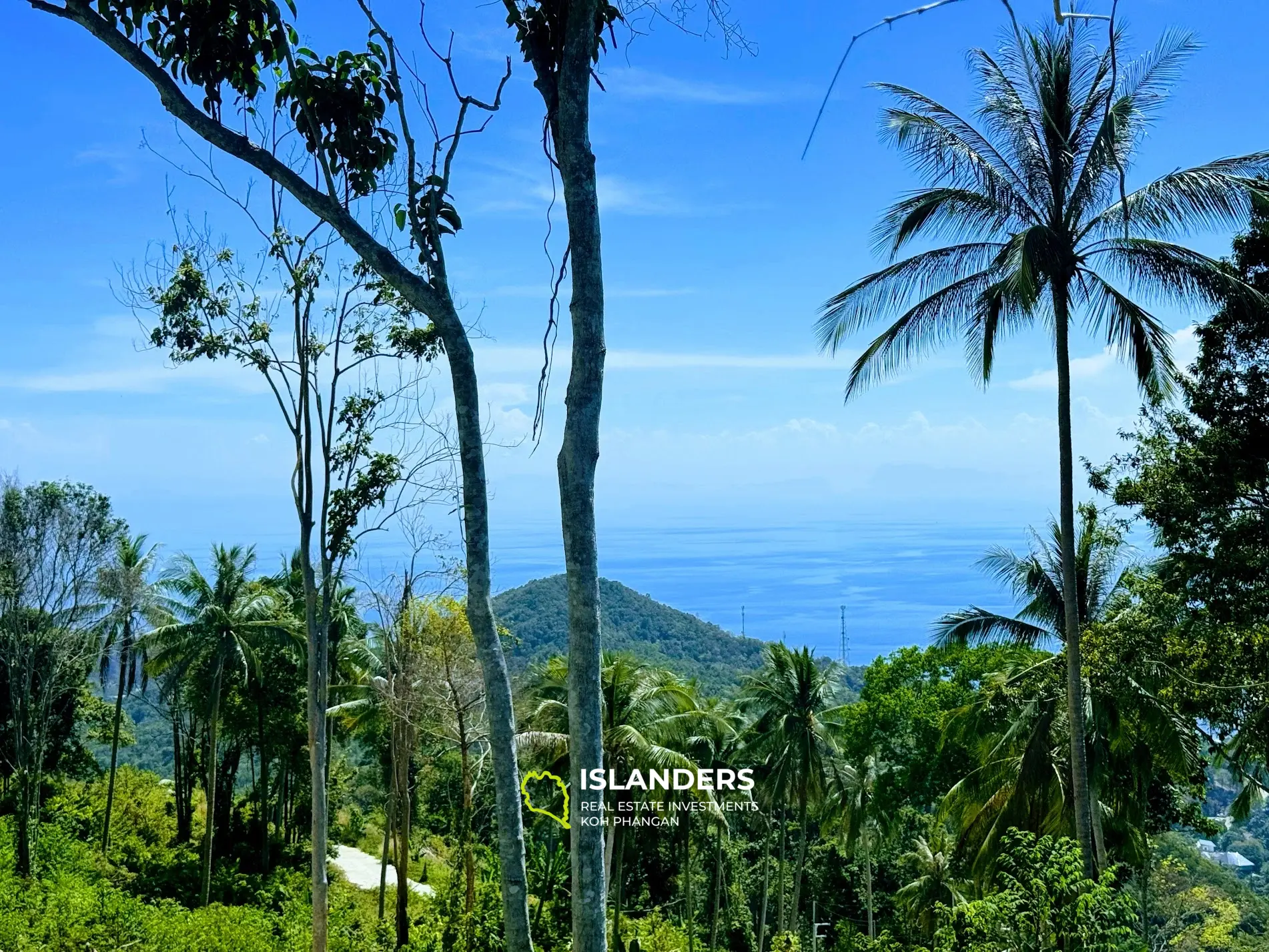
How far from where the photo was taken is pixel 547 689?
14.4 metres

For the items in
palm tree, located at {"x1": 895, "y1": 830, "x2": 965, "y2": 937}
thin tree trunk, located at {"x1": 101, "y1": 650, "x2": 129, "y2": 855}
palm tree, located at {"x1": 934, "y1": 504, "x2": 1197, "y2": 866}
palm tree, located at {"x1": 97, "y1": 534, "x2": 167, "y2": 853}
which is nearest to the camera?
palm tree, located at {"x1": 934, "y1": 504, "x2": 1197, "y2": 866}

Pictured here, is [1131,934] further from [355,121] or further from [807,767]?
[807,767]

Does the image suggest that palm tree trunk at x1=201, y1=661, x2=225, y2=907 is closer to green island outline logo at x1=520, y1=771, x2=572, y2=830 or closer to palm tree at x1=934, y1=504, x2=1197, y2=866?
green island outline logo at x1=520, y1=771, x2=572, y2=830

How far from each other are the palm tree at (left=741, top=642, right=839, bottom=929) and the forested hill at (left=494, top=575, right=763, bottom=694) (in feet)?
82.4

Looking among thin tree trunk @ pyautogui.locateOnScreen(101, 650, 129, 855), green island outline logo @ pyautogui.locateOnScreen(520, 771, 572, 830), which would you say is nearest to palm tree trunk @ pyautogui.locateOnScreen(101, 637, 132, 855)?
thin tree trunk @ pyautogui.locateOnScreen(101, 650, 129, 855)

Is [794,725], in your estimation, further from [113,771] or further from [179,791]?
[179,791]

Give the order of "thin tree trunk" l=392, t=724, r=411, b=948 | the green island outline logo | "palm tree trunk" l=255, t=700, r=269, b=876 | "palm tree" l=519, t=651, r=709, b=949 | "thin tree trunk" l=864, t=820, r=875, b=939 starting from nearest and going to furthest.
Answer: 1. the green island outline logo
2. "palm tree" l=519, t=651, r=709, b=949
3. "thin tree trunk" l=392, t=724, r=411, b=948
4. "palm tree trunk" l=255, t=700, r=269, b=876
5. "thin tree trunk" l=864, t=820, r=875, b=939

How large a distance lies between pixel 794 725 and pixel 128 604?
13.1m

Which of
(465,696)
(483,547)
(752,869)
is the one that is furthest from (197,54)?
(752,869)

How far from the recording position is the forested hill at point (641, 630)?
49656 millimetres

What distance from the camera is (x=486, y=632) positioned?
3619mm

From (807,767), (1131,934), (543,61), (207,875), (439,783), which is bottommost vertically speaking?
(439,783)

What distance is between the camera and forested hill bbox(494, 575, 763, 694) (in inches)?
1955

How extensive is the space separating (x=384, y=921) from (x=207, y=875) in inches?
160
